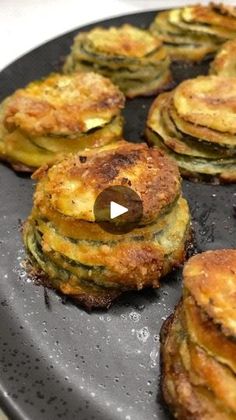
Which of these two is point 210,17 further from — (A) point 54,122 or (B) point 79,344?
(B) point 79,344

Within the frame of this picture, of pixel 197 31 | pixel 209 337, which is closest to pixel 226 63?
pixel 197 31

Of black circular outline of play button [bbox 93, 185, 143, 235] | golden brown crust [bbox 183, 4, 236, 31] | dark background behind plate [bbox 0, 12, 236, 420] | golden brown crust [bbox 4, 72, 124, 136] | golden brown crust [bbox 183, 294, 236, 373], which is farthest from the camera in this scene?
golden brown crust [bbox 183, 4, 236, 31]

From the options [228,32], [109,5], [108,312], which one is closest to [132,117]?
[228,32]

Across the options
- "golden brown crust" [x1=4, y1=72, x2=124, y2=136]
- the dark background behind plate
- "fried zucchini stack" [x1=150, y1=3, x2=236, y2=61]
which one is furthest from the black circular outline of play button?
"fried zucchini stack" [x1=150, y1=3, x2=236, y2=61]

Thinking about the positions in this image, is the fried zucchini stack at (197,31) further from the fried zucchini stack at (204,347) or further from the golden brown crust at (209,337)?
the golden brown crust at (209,337)

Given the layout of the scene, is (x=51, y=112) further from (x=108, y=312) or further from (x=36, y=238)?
(x=108, y=312)

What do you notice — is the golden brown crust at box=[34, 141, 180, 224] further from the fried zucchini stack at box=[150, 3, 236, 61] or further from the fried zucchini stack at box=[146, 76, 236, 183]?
the fried zucchini stack at box=[150, 3, 236, 61]
